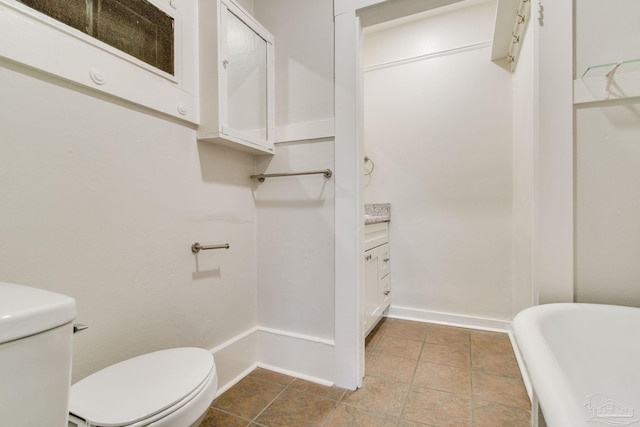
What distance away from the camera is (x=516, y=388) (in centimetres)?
151

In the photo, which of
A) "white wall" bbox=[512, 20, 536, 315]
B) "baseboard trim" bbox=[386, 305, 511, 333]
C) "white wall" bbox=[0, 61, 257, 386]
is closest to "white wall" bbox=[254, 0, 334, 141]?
"white wall" bbox=[0, 61, 257, 386]

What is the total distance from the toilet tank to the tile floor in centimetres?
93

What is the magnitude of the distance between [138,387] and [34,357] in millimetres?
430

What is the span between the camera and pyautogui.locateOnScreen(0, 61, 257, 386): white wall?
0.87 meters

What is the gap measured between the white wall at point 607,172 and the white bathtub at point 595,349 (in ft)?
0.53

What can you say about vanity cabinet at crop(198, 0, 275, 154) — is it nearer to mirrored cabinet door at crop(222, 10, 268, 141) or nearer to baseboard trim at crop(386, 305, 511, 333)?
mirrored cabinet door at crop(222, 10, 268, 141)

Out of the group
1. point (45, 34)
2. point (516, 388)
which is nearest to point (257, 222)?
point (45, 34)

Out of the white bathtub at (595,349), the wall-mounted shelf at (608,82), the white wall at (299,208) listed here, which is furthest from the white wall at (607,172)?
the white wall at (299,208)

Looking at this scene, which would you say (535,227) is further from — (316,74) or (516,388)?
(316,74)

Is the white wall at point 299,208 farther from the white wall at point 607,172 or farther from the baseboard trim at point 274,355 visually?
the white wall at point 607,172

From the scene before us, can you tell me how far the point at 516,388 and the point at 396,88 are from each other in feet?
7.80

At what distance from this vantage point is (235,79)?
151cm

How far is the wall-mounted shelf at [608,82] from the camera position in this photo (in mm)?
1082

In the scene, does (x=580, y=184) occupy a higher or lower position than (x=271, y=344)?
higher
